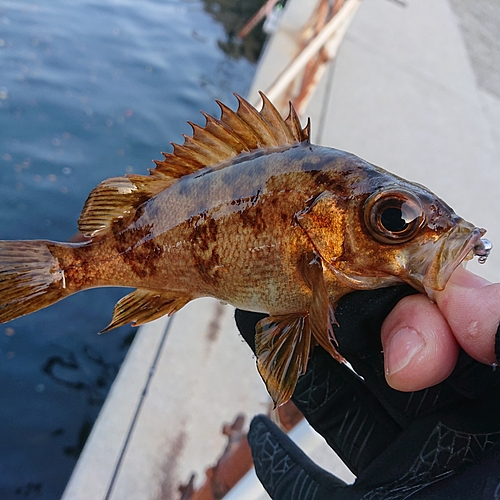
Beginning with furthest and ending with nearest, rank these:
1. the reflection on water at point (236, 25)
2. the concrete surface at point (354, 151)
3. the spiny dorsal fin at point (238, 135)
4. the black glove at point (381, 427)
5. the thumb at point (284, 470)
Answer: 1. the reflection on water at point (236, 25)
2. the concrete surface at point (354, 151)
3. the thumb at point (284, 470)
4. the spiny dorsal fin at point (238, 135)
5. the black glove at point (381, 427)

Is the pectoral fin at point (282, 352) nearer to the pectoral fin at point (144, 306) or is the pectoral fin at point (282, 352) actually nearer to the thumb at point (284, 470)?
the pectoral fin at point (144, 306)

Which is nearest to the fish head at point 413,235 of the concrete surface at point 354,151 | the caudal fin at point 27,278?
the caudal fin at point 27,278

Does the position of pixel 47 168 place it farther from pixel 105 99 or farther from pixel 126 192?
pixel 126 192

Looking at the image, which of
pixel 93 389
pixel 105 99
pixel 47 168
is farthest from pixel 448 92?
pixel 93 389

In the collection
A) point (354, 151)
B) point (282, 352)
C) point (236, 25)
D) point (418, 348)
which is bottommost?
point (236, 25)

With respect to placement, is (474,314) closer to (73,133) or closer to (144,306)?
(144,306)

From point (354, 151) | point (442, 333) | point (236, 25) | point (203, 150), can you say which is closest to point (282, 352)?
point (442, 333)
